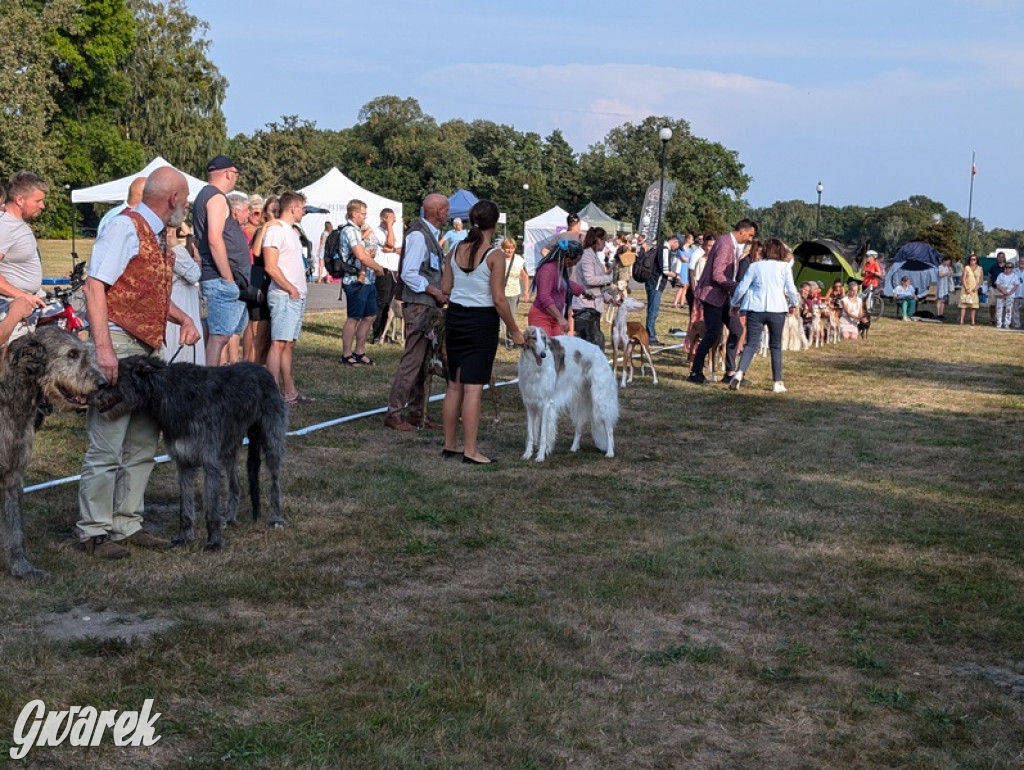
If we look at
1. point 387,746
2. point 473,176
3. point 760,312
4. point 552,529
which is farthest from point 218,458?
point 473,176

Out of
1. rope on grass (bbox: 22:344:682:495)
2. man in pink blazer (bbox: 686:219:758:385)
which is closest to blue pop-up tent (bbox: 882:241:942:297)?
man in pink blazer (bbox: 686:219:758:385)

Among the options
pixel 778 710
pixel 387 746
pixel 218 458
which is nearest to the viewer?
pixel 387 746

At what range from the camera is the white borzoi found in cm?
920

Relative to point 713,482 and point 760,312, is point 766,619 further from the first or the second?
point 760,312

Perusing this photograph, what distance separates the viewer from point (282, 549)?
6.27 m

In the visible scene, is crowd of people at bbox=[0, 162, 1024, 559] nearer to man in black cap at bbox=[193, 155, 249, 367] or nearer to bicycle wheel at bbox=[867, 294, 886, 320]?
man in black cap at bbox=[193, 155, 249, 367]

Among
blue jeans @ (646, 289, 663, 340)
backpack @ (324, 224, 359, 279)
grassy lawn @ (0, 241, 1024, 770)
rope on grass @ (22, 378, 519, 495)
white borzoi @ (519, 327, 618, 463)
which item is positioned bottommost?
grassy lawn @ (0, 241, 1024, 770)

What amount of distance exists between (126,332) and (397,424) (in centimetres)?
440

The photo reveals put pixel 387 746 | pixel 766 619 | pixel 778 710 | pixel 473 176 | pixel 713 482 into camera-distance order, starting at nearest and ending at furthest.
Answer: pixel 387 746, pixel 778 710, pixel 766 619, pixel 713 482, pixel 473 176

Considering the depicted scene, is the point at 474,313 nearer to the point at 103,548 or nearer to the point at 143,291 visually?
the point at 143,291

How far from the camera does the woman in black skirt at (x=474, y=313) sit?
8.54 metres

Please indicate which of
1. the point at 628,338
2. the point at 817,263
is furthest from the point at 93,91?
the point at 628,338

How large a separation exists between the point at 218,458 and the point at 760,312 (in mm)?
9112

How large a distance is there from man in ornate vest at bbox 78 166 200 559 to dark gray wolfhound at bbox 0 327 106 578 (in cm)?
29
